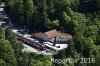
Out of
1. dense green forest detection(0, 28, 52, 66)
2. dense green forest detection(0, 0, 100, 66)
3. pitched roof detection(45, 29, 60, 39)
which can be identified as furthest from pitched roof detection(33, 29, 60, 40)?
dense green forest detection(0, 28, 52, 66)

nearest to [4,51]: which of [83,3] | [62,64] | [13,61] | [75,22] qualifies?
[13,61]

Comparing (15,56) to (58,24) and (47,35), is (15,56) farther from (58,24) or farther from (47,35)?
(58,24)

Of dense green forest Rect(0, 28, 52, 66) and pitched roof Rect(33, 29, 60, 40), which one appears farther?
pitched roof Rect(33, 29, 60, 40)

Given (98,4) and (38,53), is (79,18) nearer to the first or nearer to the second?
(98,4)

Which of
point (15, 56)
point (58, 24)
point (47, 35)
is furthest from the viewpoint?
point (58, 24)

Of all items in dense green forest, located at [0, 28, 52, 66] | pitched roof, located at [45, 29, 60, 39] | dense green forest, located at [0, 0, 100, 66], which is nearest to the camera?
dense green forest, located at [0, 28, 52, 66]

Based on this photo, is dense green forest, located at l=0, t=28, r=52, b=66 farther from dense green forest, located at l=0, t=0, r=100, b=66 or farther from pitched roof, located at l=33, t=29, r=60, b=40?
pitched roof, located at l=33, t=29, r=60, b=40

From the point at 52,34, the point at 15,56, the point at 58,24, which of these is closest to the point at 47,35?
the point at 52,34

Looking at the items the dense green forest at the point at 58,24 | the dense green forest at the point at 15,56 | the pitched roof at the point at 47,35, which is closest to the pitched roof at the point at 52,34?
the pitched roof at the point at 47,35

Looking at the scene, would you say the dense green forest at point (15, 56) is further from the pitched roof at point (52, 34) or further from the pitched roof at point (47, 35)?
the pitched roof at point (52, 34)
